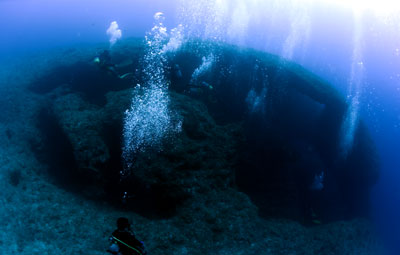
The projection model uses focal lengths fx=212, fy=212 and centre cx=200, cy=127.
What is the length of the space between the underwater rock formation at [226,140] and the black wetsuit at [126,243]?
103 inches

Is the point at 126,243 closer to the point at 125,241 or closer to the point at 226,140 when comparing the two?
the point at 125,241

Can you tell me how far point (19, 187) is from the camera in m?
5.64

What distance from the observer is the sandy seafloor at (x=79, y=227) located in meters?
4.61

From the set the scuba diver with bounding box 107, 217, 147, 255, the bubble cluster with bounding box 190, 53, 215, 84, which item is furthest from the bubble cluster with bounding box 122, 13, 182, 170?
the scuba diver with bounding box 107, 217, 147, 255

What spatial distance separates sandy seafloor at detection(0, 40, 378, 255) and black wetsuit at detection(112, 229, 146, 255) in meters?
1.90

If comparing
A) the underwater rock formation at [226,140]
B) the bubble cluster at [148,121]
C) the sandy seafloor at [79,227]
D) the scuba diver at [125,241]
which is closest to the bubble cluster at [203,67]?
the underwater rock formation at [226,140]

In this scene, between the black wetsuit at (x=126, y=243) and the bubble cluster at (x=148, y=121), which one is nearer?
the black wetsuit at (x=126, y=243)

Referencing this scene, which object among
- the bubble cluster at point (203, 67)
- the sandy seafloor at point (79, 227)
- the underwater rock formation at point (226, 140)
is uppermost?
the bubble cluster at point (203, 67)

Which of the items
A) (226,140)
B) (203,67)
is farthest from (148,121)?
(203,67)

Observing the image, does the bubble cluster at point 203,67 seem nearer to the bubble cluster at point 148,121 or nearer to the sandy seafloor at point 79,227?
the bubble cluster at point 148,121

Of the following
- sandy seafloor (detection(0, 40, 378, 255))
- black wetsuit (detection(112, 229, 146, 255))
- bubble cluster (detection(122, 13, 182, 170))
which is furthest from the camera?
bubble cluster (detection(122, 13, 182, 170))

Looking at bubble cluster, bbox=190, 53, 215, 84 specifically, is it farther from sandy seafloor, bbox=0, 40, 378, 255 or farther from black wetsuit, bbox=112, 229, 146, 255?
black wetsuit, bbox=112, 229, 146, 255

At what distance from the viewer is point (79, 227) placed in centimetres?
502

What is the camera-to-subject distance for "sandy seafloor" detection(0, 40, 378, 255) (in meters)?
4.61
